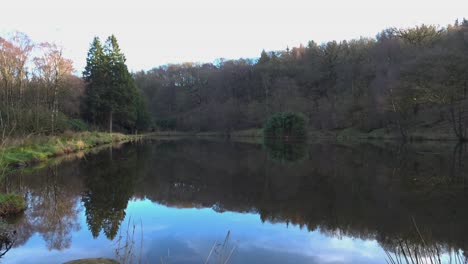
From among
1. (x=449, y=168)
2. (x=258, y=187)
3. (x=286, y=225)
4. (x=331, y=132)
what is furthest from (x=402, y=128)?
(x=286, y=225)

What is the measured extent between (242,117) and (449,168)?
48684 millimetres

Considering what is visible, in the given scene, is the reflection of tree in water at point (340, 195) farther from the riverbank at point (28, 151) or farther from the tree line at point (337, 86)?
the tree line at point (337, 86)

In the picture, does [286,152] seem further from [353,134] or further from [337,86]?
[337,86]

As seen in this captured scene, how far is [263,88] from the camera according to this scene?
2758 inches

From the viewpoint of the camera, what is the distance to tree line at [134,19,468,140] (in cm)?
3456

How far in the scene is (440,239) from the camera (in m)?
5.81

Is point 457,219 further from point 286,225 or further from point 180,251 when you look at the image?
point 180,251

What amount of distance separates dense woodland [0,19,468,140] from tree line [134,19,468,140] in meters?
0.15

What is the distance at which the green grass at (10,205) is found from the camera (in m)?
7.09

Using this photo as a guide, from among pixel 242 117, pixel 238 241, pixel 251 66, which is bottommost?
pixel 238 241

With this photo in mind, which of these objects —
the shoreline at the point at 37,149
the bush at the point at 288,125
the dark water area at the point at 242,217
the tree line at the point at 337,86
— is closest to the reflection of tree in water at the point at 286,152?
the dark water area at the point at 242,217

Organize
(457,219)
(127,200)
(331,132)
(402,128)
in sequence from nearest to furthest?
(457,219) < (127,200) < (402,128) < (331,132)

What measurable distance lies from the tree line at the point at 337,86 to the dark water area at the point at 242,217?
24.8 metres

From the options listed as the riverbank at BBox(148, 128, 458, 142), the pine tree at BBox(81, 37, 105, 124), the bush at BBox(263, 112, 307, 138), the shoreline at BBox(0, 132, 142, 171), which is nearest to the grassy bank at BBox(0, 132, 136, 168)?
the shoreline at BBox(0, 132, 142, 171)
